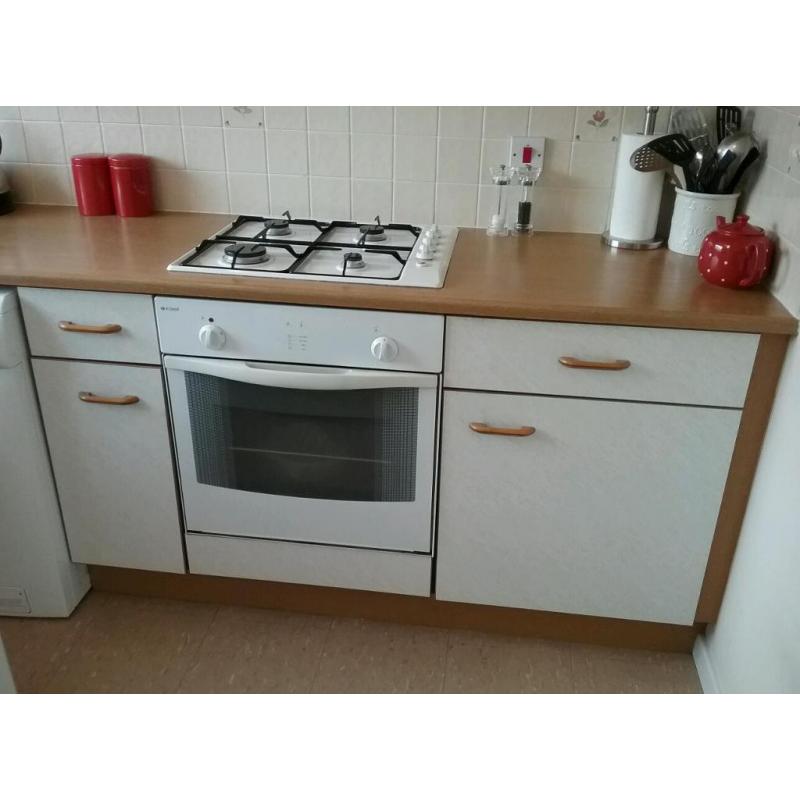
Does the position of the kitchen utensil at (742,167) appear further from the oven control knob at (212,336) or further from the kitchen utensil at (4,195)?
the kitchen utensil at (4,195)

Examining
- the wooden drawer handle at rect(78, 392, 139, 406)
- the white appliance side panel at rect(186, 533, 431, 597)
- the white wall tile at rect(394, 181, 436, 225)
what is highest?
the white wall tile at rect(394, 181, 436, 225)

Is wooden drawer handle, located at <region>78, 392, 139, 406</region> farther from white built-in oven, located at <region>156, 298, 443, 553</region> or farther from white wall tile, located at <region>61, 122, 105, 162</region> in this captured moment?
white wall tile, located at <region>61, 122, 105, 162</region>

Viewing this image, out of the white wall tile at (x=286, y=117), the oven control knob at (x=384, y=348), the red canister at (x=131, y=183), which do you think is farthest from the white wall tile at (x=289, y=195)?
the oven control knob at (x=384, y=348)

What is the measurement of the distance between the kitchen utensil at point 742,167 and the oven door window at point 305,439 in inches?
34.0

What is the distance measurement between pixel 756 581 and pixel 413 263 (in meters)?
1.02

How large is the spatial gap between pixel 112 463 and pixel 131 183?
0.77 meters

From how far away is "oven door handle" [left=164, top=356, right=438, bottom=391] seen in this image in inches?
67.5

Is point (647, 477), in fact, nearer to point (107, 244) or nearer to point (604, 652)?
point (604, 652)

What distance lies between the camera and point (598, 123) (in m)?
2.01

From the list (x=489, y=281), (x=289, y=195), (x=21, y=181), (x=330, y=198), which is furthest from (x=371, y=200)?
(x=21, y=181)

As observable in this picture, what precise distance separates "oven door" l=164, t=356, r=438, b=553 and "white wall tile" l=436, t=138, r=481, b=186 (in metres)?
0.68

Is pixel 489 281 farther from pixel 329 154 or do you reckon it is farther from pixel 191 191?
pixel 191 191

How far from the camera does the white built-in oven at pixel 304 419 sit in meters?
1.71

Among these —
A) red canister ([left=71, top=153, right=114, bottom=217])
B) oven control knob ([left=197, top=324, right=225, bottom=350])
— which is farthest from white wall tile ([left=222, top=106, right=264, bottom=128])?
oven control knob ([left=197, top=324, right=225, bottom=350])
